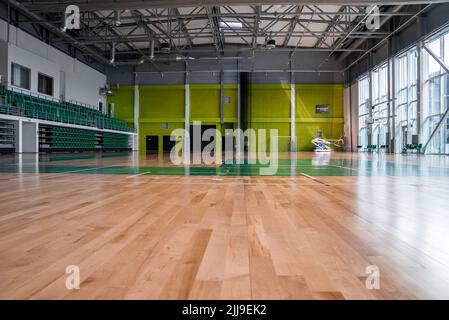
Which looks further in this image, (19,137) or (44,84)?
(44,84)

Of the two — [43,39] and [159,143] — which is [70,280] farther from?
[159,143]

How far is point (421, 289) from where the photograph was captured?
1.23m

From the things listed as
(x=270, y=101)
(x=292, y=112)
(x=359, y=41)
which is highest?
(x=359, y=41)

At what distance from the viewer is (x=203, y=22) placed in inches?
826

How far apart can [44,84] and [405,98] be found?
59.5 feet

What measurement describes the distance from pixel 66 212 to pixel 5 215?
0.37m

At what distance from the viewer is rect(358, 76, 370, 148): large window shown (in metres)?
24.1

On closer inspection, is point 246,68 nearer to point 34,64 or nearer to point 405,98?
point 405,98

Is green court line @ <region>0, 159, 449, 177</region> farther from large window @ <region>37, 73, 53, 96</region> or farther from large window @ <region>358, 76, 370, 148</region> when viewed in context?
large window @ <region>358, 76, 370, 148</region>

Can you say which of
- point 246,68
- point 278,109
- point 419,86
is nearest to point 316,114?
point 278,109

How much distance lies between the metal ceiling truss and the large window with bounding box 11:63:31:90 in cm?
212

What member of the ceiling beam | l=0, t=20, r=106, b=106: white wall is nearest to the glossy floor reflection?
the ceiling beam

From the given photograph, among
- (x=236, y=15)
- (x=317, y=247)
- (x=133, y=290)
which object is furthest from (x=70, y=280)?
(x=236, y=15)

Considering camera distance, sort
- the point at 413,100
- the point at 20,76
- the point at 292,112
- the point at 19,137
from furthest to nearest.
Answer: the point at 292,112 < the point at 20,76 < the point at 413,100 < the point at 19,137
